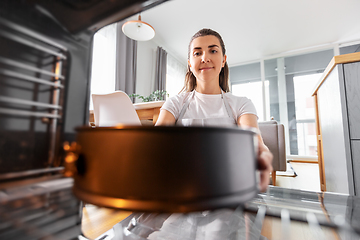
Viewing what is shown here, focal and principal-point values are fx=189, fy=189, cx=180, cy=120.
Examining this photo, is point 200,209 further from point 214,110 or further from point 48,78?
point 214,110

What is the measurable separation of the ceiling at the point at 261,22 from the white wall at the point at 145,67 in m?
0.28

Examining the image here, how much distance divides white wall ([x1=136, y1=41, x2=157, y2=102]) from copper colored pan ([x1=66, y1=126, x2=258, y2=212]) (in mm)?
3184

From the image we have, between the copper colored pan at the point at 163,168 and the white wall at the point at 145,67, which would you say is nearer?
the copper colored pan at the point at 163,168

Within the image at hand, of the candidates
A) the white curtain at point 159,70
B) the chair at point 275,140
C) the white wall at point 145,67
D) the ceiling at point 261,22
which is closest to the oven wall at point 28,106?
the chair at point 275,140

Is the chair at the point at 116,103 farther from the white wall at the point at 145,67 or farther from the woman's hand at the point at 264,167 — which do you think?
the white wall at the point at 145,67

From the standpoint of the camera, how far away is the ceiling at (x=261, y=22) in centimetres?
278

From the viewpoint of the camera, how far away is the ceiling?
278 centimetres

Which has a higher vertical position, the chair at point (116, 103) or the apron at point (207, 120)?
the chair at point (116, 103)

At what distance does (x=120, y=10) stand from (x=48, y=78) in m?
0.07

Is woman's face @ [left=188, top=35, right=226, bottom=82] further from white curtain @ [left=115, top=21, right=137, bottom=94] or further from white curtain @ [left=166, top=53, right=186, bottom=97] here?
white curtain @ [left=166, top=53, right=186, bottom=97]

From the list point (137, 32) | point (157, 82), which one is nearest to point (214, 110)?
point (137, 32)

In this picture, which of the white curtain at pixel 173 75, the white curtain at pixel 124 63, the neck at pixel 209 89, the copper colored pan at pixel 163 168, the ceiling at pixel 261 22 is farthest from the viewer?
the white curtain at pixel 173 75

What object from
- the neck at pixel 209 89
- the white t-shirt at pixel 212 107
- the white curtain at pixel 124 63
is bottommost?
the white t-shirt at pixel 212 107

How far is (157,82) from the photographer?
3.60 metres
